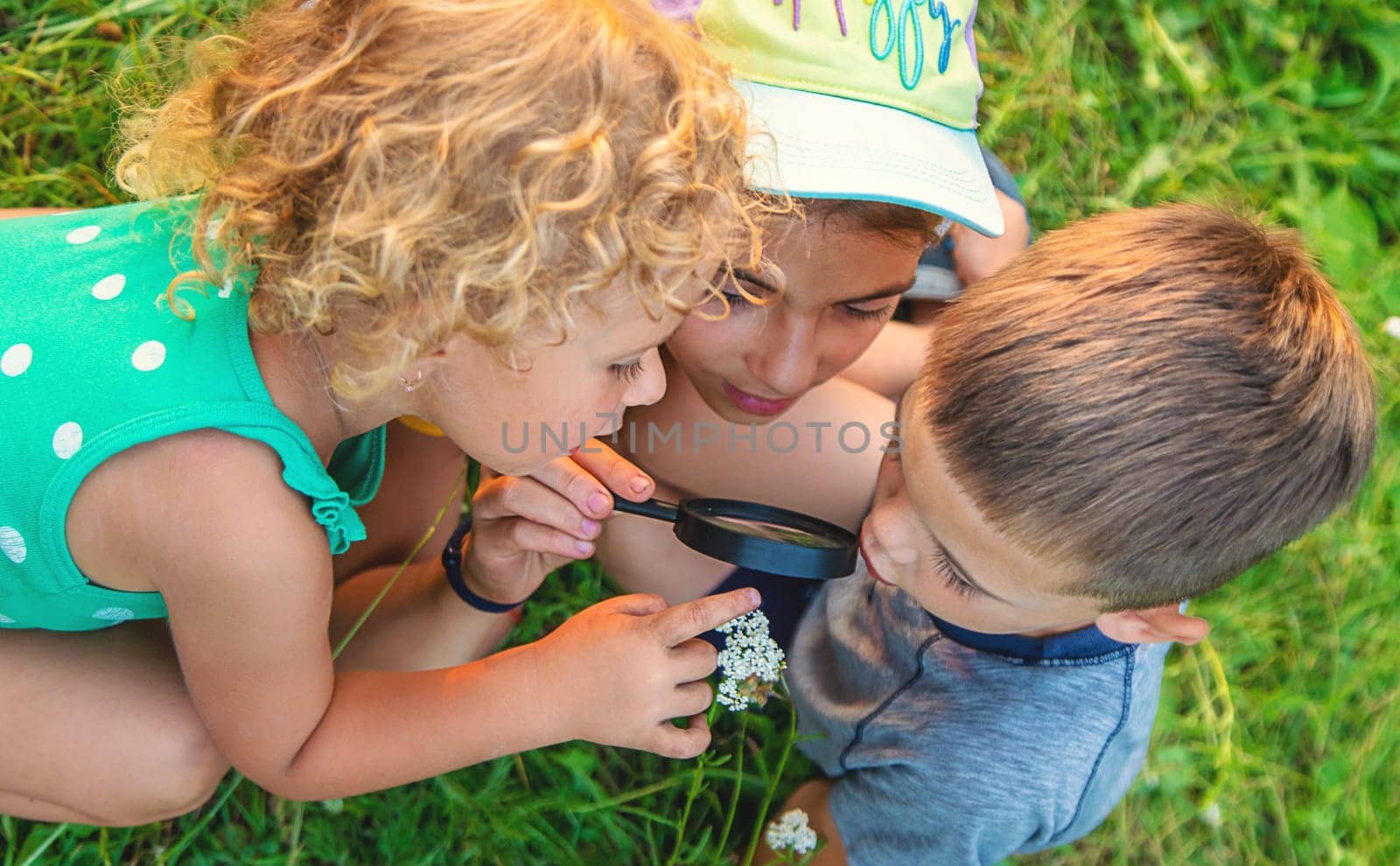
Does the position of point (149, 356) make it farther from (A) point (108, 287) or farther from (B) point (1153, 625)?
(B) point (1153, 625)

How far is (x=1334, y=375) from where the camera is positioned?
1.29 meters

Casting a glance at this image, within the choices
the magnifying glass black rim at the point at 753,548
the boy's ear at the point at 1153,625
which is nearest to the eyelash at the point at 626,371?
the magnifying glass black rim at the point at 753,548

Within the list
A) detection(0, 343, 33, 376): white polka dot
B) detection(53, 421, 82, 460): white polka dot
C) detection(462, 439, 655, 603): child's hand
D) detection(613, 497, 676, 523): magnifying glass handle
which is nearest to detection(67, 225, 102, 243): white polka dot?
detection(0, 343, 33, 376): white polka dot

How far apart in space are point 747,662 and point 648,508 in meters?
0.30

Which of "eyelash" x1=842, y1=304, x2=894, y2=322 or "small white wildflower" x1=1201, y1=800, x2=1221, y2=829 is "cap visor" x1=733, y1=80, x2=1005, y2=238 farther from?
"small white wildflower" x1=1201, y1=800, x2=1221, y2=829

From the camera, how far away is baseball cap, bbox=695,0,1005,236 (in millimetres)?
1408

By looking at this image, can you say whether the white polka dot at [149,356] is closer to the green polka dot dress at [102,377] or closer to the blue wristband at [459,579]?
the green polka dot dress at [102,377]

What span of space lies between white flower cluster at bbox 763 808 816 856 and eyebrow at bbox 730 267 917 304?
729 millimetres

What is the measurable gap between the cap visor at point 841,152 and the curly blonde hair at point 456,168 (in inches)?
6.7

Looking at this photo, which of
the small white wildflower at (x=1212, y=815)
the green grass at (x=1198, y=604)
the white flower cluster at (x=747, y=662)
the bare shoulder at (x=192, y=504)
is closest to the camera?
the bare shoulder at (x=192, y=504)

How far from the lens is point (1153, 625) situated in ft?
4.76

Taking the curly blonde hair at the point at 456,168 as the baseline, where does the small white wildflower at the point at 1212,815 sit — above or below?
below

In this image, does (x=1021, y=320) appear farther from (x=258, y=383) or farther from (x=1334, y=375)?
(x=258, y=383)

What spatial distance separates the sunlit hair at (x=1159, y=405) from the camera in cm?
126
